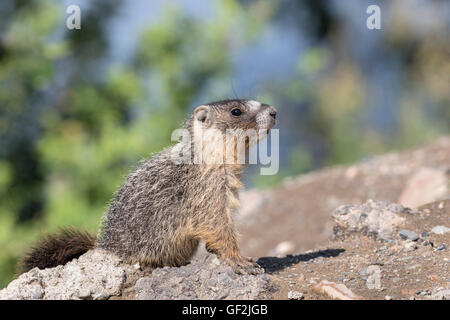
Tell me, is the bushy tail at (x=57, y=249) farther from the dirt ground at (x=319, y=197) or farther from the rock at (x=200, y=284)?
the dirt ground at (x=319, y=197)

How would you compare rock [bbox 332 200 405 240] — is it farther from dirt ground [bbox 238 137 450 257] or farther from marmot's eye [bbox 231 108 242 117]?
dirt ground [bbox 238 137 450 257]

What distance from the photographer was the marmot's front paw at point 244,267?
17.8ft

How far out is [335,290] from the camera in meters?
4.85

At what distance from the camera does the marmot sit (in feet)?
18.3

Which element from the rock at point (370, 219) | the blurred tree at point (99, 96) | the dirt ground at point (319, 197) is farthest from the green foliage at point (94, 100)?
the rock at point (370, 219)

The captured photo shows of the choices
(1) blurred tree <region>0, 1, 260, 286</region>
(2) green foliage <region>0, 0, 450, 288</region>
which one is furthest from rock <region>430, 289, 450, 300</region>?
(1) blurred tree <region>0, 1, 260, 286</region>

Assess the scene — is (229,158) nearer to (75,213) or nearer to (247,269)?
(247,269)

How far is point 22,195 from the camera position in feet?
49.5

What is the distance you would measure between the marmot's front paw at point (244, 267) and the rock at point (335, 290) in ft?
1.94

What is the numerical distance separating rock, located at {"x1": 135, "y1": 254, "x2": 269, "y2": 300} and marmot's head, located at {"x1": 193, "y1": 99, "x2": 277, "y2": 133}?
4.52 ft

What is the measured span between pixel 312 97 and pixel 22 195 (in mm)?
9883

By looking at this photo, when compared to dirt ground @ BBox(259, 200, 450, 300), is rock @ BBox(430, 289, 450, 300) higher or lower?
lower

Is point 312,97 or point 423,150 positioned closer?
point 423,150
